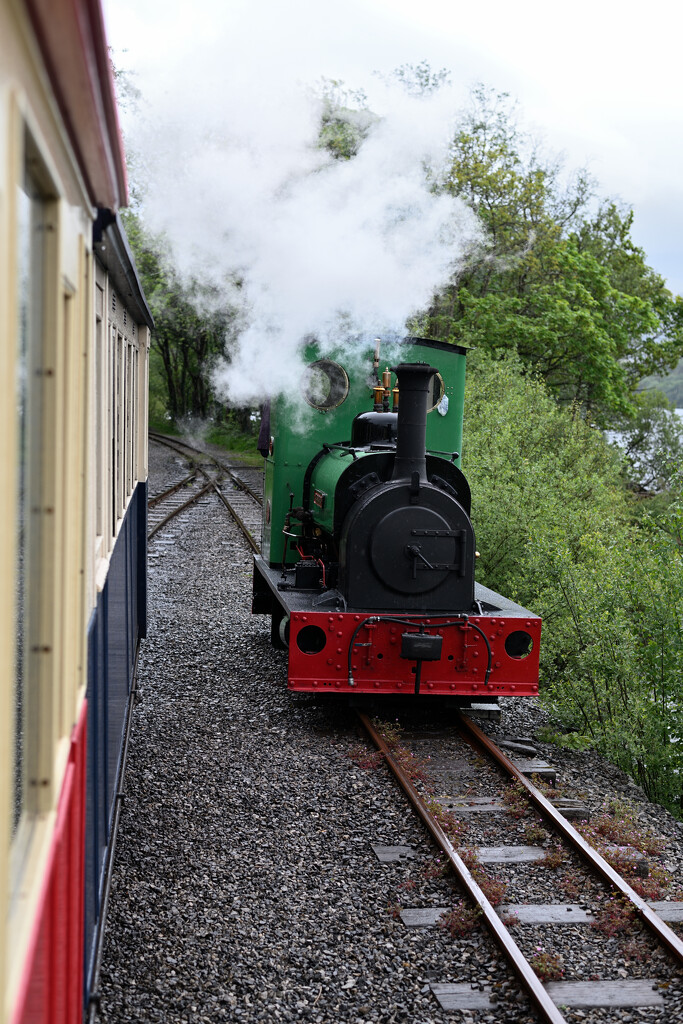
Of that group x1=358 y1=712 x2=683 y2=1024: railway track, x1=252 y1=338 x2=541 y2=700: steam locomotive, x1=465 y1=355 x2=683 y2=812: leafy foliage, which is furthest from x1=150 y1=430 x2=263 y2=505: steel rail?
x1=358 y1=712 x2=683 y2=1024: railway track

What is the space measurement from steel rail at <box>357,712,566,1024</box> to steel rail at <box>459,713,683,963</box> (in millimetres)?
660

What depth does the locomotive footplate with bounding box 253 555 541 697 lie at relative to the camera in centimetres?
686

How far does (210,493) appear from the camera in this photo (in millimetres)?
21938

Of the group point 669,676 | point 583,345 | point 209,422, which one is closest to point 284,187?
point 669,676

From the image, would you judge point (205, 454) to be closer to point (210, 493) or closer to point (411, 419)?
point (210, 493)

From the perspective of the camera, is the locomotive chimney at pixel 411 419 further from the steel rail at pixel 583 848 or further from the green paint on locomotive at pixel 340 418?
the steel rail at pixel 583 848

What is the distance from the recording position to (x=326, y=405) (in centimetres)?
839

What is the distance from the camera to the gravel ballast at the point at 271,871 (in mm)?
3941

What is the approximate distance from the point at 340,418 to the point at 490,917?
15.7 ft

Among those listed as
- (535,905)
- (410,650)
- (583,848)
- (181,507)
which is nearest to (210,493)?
(181,507)

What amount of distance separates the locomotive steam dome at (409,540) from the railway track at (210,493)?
7.22 meters

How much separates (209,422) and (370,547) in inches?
1480

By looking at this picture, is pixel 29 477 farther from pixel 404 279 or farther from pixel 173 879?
pixel 404 279

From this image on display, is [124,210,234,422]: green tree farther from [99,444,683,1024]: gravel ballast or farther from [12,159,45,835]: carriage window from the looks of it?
[12,159,45,835]: carriage window
